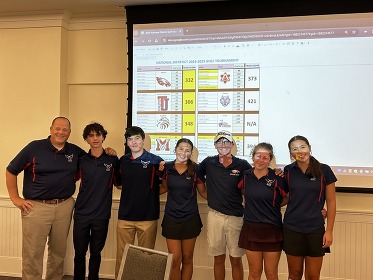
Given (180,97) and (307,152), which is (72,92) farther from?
(307,152)

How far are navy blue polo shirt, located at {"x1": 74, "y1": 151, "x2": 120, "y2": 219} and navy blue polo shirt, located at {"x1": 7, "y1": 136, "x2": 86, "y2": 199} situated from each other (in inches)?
4.8

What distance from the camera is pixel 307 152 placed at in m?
2.59

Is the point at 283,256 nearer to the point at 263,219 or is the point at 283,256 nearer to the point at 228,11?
the point at 263,219

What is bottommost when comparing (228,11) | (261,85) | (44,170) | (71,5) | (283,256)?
(283,256)

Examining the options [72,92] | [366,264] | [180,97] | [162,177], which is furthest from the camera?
[72,92]

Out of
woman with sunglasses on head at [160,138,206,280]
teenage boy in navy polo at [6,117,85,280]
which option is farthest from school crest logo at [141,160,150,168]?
teenage boy in navy polo at [6,117,85,280]

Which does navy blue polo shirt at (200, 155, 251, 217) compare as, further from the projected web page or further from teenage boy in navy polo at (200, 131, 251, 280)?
the projected web page

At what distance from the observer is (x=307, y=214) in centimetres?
255

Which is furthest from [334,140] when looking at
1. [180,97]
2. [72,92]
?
[72,92]

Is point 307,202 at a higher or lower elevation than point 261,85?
lower

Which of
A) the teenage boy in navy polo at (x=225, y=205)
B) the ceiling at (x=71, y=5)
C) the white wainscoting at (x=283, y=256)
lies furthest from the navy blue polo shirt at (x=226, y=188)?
the ceiling at (x=71, y=5)

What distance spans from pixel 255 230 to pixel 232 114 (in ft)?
3.87

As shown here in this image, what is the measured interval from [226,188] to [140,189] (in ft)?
2.26

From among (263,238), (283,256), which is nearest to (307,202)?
(263,238)
